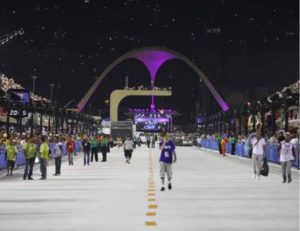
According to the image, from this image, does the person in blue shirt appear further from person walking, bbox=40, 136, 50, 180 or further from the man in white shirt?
person walking, bbox=40, 136, 50, 180

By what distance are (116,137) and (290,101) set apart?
54723 mm

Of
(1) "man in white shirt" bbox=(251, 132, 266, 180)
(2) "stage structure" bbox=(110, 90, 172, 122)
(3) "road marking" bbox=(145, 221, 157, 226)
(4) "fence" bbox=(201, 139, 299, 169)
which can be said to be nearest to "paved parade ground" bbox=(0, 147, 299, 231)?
(3) "road marking" bbox=(145, 221, 157, 226)

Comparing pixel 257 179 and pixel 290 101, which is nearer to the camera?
pixel 257 179

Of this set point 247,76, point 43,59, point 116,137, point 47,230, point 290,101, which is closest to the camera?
point 47,230

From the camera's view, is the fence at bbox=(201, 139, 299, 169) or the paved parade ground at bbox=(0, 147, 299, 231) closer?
the paved parade ground at bbox=(0, 147, 299, 231)

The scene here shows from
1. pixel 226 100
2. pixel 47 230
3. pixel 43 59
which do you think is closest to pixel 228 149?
pixel 47 230

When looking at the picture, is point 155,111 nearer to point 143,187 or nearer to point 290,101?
point 290,101

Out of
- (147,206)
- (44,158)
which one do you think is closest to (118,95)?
(44,158)

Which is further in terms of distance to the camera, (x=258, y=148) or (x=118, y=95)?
(x=118, y=95)

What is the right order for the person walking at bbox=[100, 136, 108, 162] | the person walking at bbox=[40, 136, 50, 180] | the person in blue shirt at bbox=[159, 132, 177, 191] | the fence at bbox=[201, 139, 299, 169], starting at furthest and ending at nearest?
1. the person walking at bbox=[100, 136, 108, 162]
2. the fence at bbox=[201, 139, 299, 169]
3. the person walking at bbox=[40, 136, 50, 180]
4. the person in blue shirt at bbox=[159, 132, 177, 191]

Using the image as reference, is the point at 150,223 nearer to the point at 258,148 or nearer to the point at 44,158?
the point at 258,148

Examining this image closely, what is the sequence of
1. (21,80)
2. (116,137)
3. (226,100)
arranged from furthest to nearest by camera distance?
(226,100) < (21,80) < (116,137)

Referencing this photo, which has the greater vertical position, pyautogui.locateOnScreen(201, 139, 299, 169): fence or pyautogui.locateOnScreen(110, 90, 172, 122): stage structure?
pyautogui.locateOnScreen(110, 90, 172, 122): stage structure

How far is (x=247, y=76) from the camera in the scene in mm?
160750
